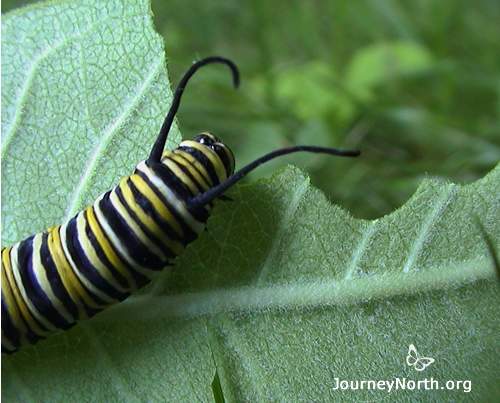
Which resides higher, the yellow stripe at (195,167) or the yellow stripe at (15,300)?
the yellow stripe at (195,167)

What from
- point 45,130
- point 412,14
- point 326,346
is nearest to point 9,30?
point 45,130

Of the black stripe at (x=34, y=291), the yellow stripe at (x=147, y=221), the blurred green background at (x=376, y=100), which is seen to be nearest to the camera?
the yellow stripe at (x=147, y=221)

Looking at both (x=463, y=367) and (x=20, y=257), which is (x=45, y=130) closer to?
(x=20, y=257)

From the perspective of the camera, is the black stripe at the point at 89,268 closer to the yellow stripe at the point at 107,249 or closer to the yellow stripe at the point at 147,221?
the yellow stripe at the point at 107,249

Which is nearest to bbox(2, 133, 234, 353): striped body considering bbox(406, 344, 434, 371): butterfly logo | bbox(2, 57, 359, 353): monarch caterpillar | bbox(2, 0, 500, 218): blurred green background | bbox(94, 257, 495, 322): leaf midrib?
bbox(2, 57, 359, 353): monarch caterpillar

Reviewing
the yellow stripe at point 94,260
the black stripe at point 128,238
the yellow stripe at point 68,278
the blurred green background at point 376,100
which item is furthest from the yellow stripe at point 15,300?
the blurred green background at point 376,100

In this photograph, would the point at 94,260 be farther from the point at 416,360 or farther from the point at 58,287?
the point at 416,360

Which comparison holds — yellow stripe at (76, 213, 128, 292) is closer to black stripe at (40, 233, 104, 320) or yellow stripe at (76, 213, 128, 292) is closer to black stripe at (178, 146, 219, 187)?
black stripe at (40, 233, 104, 320)
